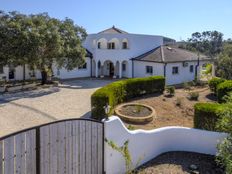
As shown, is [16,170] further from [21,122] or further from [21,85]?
[21,85]

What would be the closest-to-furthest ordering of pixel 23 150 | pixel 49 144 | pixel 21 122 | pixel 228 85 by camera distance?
pixel 23 150 < pixel 49 144 < pixel 21 122 < pixel 228 85

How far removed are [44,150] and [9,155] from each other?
1184mm

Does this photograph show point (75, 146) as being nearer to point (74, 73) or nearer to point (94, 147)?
point (94, 147)

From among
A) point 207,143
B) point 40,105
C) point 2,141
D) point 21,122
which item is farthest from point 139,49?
point 2,141

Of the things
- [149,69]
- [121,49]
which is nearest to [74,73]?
[121,49]

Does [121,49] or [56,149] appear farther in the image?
[121,49]

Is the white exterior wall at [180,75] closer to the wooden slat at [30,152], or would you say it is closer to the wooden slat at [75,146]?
the wooden slat at [75,146]

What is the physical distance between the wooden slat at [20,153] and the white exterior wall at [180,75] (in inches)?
1111

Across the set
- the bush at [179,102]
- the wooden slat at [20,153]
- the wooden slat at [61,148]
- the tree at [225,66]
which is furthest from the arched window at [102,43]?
the wooden slat at [20,153]

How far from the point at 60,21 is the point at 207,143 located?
21516 mm

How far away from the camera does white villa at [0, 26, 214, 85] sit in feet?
115

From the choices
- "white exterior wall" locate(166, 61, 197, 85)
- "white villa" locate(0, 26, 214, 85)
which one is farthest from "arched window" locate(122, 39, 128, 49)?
"white exterior wall" locate(166, 61, 197, 85)

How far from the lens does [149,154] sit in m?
12.4

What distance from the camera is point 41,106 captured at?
71.9ft
